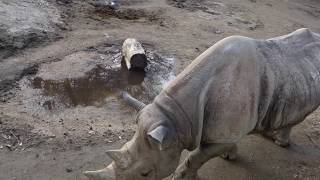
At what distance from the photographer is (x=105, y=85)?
7828mm

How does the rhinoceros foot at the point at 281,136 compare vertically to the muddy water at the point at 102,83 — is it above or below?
above

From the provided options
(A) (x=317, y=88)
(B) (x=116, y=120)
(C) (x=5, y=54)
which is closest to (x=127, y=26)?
(C) (x=5, y=54)

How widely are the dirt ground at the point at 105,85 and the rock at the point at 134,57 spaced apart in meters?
0.19

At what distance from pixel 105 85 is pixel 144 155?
3561 mm

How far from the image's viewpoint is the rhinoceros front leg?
5.00 m

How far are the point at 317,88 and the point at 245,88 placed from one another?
1346 mm

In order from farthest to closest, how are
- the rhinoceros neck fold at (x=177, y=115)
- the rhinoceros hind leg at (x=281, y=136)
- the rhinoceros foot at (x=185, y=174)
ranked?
the rhinoceros hind leg at (x=281, y=136), the rhinoceros foot at (x=185, y=174), the rhinoceros neck fold at (x=177, y=115)

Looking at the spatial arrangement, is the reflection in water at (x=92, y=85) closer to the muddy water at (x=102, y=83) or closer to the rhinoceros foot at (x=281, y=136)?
the muddy water at (x=102, y=83)

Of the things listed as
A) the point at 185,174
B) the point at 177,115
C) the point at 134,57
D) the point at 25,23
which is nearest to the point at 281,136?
the point at 185,174

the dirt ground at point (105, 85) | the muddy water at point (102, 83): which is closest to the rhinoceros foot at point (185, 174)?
the dirt ground at point (105, 85)

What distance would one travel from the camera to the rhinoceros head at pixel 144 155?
4398mm

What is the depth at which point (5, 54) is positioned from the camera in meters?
8.36

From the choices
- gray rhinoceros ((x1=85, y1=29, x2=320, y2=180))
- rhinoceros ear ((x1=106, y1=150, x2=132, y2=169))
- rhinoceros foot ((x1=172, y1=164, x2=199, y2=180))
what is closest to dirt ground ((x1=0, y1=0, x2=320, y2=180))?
rhinoceros foot ((x1=172, y1=164, x2=199, y2=180))

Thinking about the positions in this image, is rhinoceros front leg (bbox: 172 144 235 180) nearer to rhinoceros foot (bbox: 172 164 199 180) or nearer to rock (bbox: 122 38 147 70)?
rhinoceros foot (bbox: 172 164 199 180)
